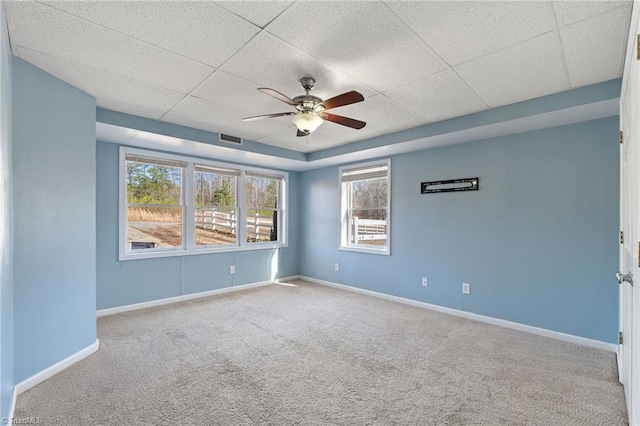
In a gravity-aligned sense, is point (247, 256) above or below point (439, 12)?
below

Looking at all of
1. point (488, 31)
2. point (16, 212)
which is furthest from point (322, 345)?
point (488, 31)

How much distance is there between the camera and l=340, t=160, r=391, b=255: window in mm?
5094

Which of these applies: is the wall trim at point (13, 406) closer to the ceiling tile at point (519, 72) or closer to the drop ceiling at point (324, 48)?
the drop ceiling at point (324, 48)

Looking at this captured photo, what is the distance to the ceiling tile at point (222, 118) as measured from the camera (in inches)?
132

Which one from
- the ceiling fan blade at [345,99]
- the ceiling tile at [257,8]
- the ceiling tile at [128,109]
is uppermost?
the ceiling tile at [257,8]

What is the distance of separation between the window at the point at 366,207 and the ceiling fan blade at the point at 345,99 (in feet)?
8.28

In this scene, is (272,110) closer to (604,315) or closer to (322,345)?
(322,345)

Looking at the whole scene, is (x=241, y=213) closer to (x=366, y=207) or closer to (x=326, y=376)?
(x=366, y=207)

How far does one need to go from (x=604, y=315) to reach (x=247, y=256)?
16.0 ft

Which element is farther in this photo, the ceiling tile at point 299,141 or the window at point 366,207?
the window at point 366,207

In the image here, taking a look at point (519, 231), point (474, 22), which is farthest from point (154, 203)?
point (519, 231)

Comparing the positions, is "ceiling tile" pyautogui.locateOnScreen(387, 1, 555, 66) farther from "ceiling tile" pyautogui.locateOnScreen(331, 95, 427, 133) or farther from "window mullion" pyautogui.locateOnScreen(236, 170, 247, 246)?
"window mullion" pyautogui.locateOnScreen(236, 170, 247, 246)

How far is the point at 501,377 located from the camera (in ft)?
8.30

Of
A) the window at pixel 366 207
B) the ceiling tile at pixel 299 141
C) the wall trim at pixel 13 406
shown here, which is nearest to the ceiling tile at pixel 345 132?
the ceiling tile at pixel 299 141
